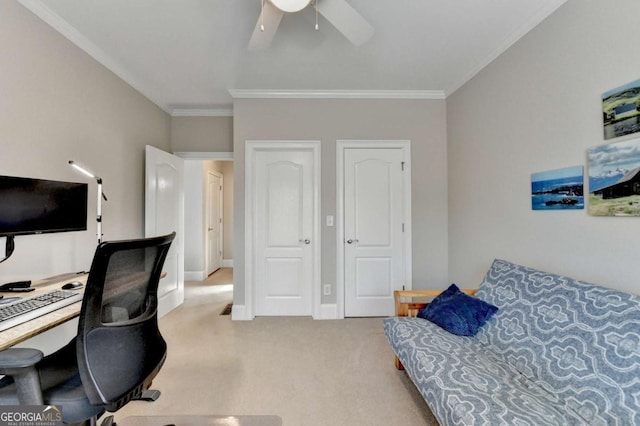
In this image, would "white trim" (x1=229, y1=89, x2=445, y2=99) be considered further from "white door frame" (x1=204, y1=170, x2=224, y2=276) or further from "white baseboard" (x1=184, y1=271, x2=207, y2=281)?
"white baseboard" (x1=184, y1=271, x2=207, y2=281)

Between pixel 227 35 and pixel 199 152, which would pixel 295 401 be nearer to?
pixel 227 35

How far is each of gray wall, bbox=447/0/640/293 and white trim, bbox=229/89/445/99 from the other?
1.38 feet

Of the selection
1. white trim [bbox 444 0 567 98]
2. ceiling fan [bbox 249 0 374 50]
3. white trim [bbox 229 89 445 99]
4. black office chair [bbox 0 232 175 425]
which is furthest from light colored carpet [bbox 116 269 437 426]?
white trim [bbox 444 0 567 98]

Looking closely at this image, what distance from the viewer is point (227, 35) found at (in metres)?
2.18

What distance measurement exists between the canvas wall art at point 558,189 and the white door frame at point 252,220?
2.02m

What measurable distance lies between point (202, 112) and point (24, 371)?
3.46m

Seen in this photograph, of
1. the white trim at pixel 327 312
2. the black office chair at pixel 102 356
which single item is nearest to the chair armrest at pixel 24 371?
the black office chair at pixel 102 356

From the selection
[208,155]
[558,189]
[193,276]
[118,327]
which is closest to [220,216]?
[193,276]

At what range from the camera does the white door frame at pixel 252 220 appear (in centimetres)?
319

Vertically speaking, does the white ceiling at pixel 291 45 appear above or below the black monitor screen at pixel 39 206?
above

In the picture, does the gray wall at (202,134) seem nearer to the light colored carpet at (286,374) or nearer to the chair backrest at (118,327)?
the light colored carpet at (286,374)

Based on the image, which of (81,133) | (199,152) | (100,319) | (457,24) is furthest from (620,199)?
(199,152)

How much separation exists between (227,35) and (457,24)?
1793mm

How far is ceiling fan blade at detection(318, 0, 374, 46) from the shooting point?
58.8 inches
